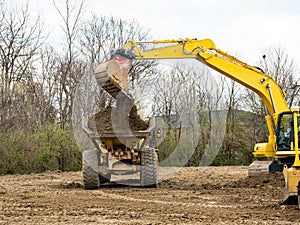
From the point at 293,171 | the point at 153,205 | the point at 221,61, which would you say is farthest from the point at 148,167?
the point at 293,171

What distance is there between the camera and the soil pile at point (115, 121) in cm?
1369

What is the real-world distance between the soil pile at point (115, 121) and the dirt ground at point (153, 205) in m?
1.56

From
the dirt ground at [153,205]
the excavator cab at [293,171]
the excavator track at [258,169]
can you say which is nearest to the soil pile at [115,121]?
the dirt ground at [153,205]

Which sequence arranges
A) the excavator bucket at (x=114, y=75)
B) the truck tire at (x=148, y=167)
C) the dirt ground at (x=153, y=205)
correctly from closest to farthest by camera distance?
1. the dirt ground at (x=153, y=205)
2. the excavator bucket at (x=114, y=75)
3. the truck tire at (x=148, y=167)

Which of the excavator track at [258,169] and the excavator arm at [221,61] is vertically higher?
the excavator arm at [221,61]

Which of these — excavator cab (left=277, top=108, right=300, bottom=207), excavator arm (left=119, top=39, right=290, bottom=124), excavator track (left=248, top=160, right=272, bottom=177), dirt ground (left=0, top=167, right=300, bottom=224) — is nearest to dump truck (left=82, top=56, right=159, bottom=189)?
dirt ground (left=0, top=167, right=300, bottom=224)

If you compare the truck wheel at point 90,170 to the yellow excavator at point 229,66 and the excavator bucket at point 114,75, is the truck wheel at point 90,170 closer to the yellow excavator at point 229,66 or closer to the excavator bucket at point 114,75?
the excavator bucket at point 114,75

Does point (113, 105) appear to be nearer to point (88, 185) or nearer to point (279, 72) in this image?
point (88, 185)

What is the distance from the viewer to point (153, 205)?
10.4 meters

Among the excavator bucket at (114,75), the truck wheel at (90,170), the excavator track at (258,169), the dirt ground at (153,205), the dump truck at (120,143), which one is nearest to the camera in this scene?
the dirt ground at (153,205)

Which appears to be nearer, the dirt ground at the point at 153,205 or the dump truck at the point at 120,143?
the dirt ground at the point at 153,205

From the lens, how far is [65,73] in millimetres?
28969

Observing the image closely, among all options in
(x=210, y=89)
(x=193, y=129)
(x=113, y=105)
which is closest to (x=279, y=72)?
(x=210, y=89)

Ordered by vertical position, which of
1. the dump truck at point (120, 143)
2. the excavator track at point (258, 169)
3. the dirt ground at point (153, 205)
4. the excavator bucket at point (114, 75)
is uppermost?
the excavator bucket at point (114, 75)
